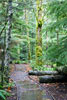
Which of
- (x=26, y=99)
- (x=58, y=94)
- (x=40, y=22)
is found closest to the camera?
(x=26, y=99)

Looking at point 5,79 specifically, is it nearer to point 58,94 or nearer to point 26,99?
point 26,99

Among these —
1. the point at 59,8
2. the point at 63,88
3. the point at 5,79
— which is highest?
the point at 59,8

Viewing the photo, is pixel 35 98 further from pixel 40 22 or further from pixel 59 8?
pixel 40 22

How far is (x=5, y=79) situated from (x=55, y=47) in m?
3.45

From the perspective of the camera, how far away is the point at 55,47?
27.1ft

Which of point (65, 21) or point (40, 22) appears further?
point (40, 22)

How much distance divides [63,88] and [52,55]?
2395 mm

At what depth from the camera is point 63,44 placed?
26.5 ft

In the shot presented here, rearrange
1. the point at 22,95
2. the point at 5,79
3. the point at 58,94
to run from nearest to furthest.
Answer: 1. the point at 22,95
2. the point at 58,94
3. the point at 5,79

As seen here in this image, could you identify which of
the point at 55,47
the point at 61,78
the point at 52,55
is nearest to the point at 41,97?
the point at 52,55

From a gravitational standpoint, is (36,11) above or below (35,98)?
above

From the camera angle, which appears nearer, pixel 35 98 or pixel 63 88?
pixel 35 98

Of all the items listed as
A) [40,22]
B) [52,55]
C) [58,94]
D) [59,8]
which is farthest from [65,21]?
[40,22]

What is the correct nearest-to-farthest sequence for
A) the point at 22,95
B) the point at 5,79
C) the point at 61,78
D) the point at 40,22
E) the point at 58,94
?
the point at 22,95
the point at 58,94
the point at 5,79
the point at 61,78
the point at 40,22
